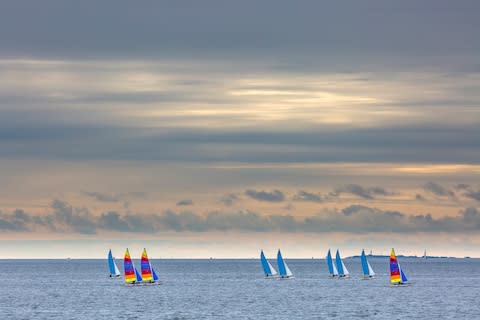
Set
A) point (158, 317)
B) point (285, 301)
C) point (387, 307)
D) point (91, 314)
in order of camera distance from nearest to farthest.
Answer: point (158, 317), point (91, 314), point (387, 307), point (285, 301)

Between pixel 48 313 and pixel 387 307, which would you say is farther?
pixel 387 307

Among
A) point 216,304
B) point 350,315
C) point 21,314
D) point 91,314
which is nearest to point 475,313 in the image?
point 350,315

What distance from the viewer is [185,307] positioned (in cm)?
17075

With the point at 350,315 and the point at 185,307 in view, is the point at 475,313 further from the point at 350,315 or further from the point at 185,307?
the point at 185,307

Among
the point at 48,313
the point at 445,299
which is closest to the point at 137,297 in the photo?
the point at 48,313

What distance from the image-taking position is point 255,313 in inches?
6156

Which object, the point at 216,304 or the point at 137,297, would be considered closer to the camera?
the point at 216,304

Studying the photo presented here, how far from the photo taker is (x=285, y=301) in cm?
18875

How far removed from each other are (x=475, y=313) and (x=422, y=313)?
8142 mm

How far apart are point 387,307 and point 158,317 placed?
41690 millimetres

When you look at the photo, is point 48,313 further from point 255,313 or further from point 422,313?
point 422,313

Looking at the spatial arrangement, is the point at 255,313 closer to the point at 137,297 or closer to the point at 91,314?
the point at 91,314

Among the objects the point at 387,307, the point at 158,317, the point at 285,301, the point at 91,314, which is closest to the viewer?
the point at 158,317

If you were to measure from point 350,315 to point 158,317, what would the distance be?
2775cm
